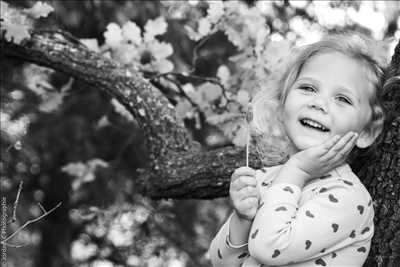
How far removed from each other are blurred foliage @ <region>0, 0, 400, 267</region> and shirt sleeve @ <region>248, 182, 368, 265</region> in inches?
15.9

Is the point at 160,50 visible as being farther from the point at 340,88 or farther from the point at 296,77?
the point at 340,88

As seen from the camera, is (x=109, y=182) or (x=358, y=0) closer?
(x=358, y=0)

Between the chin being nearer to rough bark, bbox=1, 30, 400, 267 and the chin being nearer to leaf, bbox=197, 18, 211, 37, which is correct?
rough bark, bbox=1, 30, 400, 267

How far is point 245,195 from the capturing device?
5.78 feet

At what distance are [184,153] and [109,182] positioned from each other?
2.28 m

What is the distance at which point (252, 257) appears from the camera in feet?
5.97

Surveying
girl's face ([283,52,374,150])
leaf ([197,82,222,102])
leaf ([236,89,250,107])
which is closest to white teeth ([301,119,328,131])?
girl's face ([283,52,374,150])

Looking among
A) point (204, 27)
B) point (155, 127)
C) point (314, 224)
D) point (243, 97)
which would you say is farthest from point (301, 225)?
point (204, 27)

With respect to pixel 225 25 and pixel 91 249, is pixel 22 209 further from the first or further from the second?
pixel 225 25

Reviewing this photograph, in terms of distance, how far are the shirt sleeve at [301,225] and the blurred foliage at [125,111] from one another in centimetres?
40

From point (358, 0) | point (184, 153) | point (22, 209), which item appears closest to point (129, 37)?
point (184, 153)

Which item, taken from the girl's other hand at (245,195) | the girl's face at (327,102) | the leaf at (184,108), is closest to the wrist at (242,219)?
the girl's other hand at (245,195)

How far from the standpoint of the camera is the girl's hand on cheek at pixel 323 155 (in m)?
1.79

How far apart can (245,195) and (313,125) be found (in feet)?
0.79
